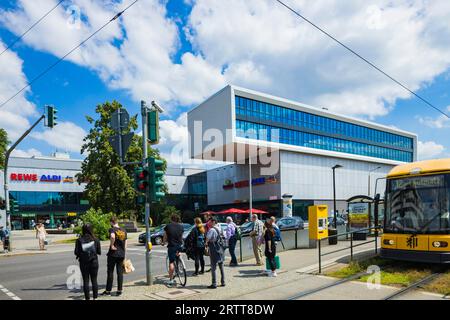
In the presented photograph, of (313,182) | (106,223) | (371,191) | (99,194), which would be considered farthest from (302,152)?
(106,223)

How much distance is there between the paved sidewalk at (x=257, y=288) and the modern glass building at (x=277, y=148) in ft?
117

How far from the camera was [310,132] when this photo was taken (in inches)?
2239

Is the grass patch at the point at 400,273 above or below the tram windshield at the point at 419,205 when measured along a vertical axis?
below

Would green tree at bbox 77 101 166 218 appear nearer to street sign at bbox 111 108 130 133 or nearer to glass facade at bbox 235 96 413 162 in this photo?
glass facade at bbox 235 96 413 162

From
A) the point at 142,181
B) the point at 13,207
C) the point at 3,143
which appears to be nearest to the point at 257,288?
the point at 142,181

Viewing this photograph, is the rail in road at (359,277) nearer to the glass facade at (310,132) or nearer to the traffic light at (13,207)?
the traffic light at (13,207)

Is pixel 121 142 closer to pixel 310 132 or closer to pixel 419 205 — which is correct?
pixel 419 205

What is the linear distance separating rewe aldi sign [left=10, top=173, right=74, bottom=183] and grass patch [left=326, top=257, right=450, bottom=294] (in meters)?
59.4

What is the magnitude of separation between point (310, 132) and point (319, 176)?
7.01 m

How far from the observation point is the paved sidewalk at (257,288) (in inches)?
306

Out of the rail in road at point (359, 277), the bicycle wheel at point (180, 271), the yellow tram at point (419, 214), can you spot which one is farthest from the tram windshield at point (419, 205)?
the bicycle wheel at point (180, 271)

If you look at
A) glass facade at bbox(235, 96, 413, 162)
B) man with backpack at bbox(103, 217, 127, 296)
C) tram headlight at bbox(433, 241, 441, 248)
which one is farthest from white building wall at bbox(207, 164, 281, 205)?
man with backpack at bbox(103, 217, 127, 296)

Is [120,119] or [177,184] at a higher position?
[120,119]

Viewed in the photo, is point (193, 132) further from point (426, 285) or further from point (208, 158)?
point (426, 285)
